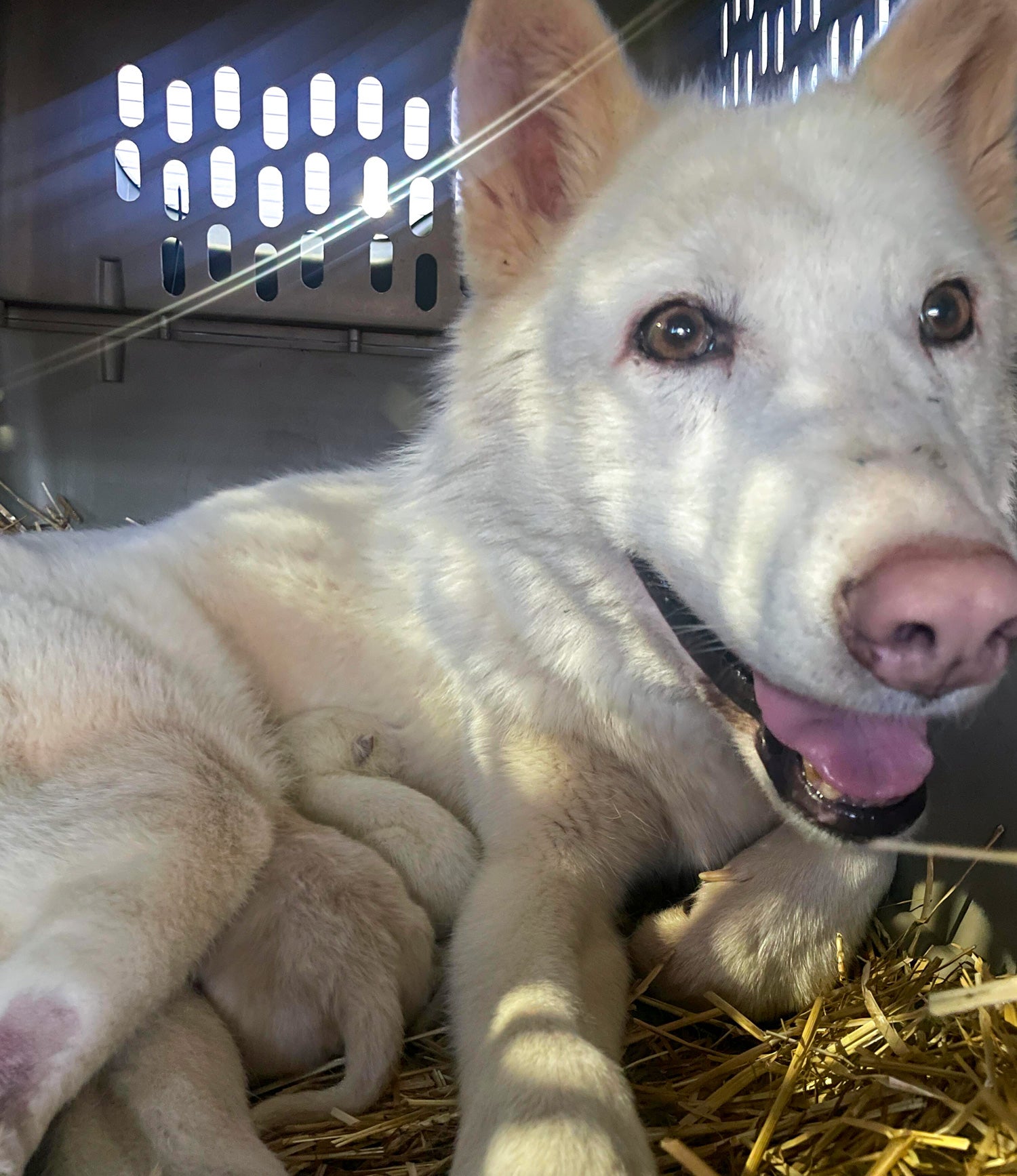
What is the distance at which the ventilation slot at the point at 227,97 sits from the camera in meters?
2.82

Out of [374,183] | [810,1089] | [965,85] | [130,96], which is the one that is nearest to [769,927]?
[810,1089]

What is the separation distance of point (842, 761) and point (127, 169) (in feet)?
8.61

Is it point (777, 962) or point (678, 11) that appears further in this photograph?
point (678, 11)

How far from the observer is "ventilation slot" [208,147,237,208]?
2844 millimetres

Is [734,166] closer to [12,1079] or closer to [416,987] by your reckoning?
[416,987]

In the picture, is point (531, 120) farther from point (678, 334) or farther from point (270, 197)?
point (270, 197)

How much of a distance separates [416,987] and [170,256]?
88.4 inches

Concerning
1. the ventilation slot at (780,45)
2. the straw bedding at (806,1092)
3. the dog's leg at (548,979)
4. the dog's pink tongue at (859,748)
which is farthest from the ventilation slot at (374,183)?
the straw bedding at (806,1092)

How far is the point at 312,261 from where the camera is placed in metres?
2.88

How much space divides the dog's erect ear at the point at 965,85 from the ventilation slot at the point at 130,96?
6.88 ft

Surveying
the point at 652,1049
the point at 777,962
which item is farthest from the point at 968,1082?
the point at 652,1049

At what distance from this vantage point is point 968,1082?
1.23m

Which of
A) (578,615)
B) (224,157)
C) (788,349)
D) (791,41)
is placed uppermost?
(791,41)

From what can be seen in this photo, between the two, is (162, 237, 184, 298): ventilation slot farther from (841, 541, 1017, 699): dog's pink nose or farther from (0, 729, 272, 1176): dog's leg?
(841, 541, 1017, 699): dog's pink nose
